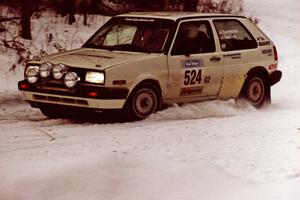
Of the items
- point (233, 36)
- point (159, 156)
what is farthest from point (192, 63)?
point (159, 156)

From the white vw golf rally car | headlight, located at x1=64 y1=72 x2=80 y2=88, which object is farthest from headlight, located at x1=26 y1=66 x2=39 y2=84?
headlight, located at x1=64 y1=72 x2=80 y2=88

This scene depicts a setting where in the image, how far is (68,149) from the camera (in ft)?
24.9

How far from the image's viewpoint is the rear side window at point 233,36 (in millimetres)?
10852

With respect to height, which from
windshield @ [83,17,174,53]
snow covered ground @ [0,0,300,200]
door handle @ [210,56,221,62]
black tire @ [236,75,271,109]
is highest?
windshield @ [83,17,174,53]

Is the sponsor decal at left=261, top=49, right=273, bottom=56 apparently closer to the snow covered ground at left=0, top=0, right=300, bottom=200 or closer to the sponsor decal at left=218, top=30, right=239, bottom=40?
the sponsor decal at left=218, top=30, right=239, bottom=40

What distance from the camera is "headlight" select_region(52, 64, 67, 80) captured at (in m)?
9.26

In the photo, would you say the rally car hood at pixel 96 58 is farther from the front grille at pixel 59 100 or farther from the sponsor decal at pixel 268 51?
the sponsor decal at pixel 268 51

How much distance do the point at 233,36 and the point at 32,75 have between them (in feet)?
11.0

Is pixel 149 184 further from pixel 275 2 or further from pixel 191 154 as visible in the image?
pixel 275 2

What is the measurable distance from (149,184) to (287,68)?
1228 cm

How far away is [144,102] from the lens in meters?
9.73

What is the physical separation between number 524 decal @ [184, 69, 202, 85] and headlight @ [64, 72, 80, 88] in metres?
1.70

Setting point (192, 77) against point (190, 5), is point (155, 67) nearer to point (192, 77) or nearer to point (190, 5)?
point (192, 77)

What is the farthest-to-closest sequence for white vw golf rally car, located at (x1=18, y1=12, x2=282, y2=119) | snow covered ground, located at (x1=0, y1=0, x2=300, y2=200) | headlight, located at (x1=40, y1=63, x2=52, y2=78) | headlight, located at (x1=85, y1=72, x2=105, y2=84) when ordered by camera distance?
headlight, located at (x1=40, y1=63, x2=52, y2=78) < white vw golf rally car, located at (x1=18, y1=12, x2=282, y2=119) < headlight, located at (x1=85, y1=72, x2=105, y2=84) < snow covered ground, located at (x1=0, y1=0, x2=300, y2=200)
